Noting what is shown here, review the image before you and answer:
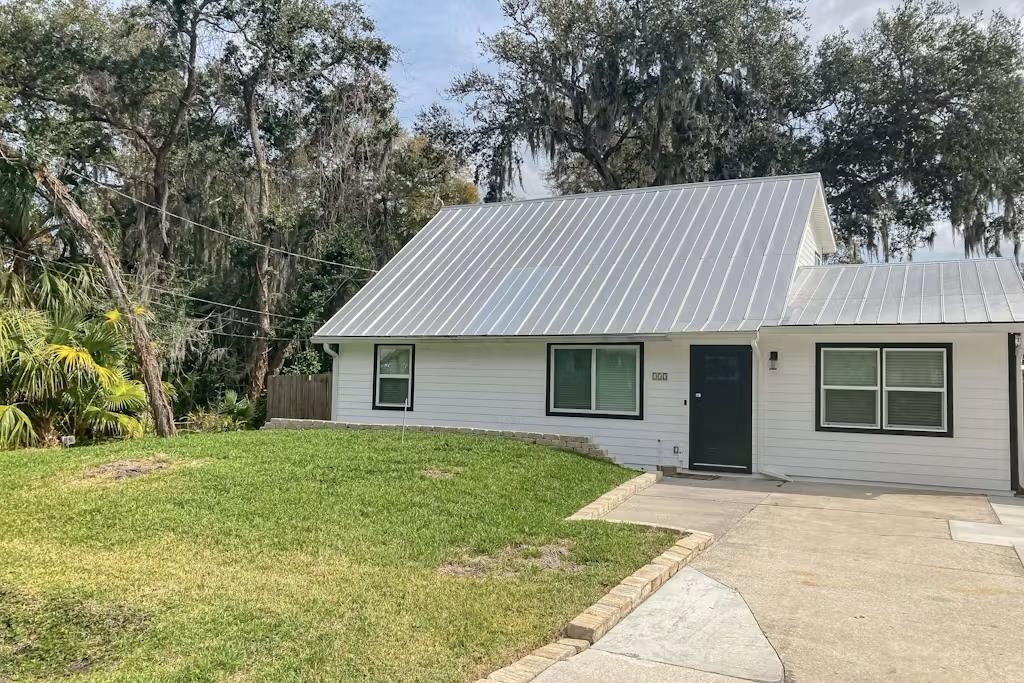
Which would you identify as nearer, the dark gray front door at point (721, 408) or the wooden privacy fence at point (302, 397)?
the dark gray front door at point (721, 408)

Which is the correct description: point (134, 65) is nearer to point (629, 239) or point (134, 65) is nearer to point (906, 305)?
point (629, 239)

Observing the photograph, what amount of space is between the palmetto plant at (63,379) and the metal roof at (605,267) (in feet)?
11.5

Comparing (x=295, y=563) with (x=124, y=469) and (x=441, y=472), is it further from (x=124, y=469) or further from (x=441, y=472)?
(x=124, y=469)

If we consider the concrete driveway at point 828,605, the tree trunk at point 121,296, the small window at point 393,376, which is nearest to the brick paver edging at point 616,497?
the concrete driveway at point 828,605

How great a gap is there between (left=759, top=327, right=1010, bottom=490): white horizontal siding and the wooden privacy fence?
957cm

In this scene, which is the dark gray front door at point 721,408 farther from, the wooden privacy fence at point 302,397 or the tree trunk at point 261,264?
the tree trunk at point 261,264

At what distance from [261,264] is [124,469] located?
43.2 feet

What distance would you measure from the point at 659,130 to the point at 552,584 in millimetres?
19336

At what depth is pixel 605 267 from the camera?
1370 centimetres

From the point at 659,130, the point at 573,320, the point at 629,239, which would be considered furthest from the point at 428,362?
the point at 659,130

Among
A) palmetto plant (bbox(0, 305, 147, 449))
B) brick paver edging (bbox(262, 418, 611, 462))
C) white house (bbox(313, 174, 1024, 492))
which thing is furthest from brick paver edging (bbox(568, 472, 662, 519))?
palmetto plant (bbox(0, 305, 147, 449))

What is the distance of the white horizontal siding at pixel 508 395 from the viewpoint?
11.7 metres

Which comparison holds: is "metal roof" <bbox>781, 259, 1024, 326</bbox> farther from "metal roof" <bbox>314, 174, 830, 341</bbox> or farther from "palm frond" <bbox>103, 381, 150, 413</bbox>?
"palm frond" <bbox>103, 381, 150, 413</bbox>

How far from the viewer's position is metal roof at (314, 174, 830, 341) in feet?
39.0
